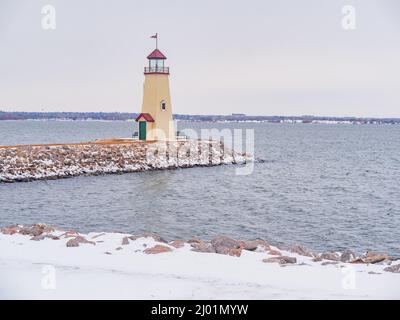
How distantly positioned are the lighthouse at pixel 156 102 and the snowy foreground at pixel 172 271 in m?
31.8

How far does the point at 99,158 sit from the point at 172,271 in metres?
30.3

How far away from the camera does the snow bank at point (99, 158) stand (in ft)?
119

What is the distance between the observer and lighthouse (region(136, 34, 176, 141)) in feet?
151

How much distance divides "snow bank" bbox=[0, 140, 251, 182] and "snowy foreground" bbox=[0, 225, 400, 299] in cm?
2200

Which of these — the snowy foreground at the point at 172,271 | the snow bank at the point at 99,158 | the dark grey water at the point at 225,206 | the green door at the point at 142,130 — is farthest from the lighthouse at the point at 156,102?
the snowy foreground at the point at 172,271

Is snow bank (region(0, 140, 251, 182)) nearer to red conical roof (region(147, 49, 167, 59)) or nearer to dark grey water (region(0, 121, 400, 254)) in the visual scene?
dark grey water (region(0, 121, 400, 254))

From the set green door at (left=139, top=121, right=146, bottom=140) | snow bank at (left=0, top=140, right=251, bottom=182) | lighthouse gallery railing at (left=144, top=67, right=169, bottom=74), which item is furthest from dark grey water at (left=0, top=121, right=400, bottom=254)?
lighthouse gallery railing at (left=144, top=67, right=169, bottom=74)

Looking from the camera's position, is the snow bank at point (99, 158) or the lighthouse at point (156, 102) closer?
the snow bank at point (99, 158)

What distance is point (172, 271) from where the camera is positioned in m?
11.4

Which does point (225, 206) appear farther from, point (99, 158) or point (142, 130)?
point (142, 130)

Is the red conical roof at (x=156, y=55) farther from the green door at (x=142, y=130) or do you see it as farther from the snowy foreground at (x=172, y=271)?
the snowy foreground at (x=172, y=271)
